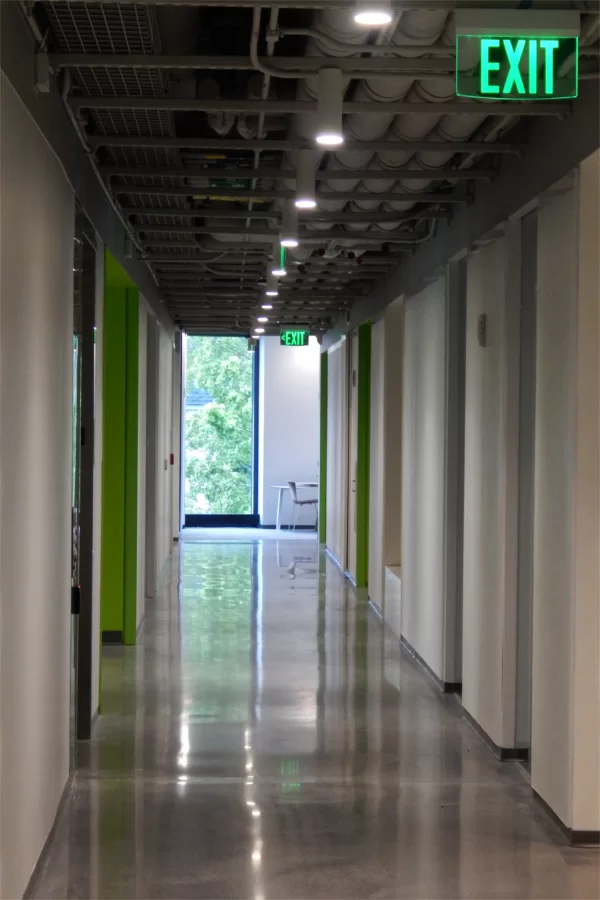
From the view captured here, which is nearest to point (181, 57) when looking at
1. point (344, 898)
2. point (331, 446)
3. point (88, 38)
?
point (88, 38)

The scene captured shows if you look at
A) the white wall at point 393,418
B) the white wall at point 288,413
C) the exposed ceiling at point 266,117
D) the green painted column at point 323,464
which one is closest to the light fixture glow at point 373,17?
the exposed ceiling at point 266,117

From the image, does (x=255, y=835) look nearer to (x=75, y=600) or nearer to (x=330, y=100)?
(x=75, y=600)

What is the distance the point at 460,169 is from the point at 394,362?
11.4 feet

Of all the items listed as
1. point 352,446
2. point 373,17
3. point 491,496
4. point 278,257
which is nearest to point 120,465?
point 278,257

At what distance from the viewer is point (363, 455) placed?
1015cm

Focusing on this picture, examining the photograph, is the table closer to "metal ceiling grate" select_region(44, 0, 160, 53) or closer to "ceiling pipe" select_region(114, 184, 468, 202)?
"ceiling pipe" select_region(114, 184, 468, 202)

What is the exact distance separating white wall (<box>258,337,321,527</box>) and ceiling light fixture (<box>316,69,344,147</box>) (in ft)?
40.6

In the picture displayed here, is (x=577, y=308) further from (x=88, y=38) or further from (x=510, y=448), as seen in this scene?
(x=88, y=38)

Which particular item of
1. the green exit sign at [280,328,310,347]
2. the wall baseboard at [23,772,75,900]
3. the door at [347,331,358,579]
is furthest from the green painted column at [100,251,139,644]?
the green exit sign at [280,328,310,347]

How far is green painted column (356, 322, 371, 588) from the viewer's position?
1010cm

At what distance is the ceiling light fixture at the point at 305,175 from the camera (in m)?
4.75

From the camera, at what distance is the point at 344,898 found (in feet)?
11.2

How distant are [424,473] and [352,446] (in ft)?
12.7

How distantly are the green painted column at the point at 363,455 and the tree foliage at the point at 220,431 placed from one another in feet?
21.9
